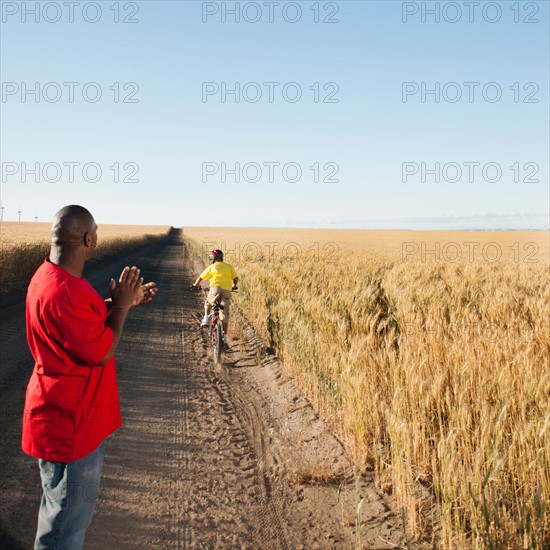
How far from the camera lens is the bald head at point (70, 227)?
2.10 metres

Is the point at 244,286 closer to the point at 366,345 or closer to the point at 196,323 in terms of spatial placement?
the point at 196,323

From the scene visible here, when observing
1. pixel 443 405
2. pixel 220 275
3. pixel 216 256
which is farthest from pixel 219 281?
pixel 443 405

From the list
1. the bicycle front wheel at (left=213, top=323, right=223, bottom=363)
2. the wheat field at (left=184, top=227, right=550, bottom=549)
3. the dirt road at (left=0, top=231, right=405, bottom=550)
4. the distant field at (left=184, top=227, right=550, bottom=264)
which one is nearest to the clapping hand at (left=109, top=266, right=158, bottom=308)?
the dirt road at (left=0, top=231, right=405, bottom=550)

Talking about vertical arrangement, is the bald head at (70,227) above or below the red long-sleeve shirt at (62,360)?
above

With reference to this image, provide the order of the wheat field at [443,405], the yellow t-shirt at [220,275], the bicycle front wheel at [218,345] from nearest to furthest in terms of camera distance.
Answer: the wheat field at [443,405], the bicycle front wheel at [218,345], the yellow t-shirt at [220,275]

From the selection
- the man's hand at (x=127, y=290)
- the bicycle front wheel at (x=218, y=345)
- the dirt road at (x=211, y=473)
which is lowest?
the dirt road at (x=211, y=473)

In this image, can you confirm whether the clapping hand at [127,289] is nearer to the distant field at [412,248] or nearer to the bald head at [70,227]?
the bald head at [70,227]

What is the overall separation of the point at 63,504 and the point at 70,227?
1.24m

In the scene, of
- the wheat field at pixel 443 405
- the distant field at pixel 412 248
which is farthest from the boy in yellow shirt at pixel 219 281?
the distant field at pixel 412 248

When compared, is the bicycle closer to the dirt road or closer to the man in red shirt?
the dirt road

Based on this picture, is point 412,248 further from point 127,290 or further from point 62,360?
point 62,360

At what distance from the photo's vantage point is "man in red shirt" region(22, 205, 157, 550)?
197 cm

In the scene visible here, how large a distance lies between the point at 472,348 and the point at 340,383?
1321 millimetres

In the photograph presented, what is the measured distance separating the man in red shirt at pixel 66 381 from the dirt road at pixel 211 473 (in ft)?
4.15
